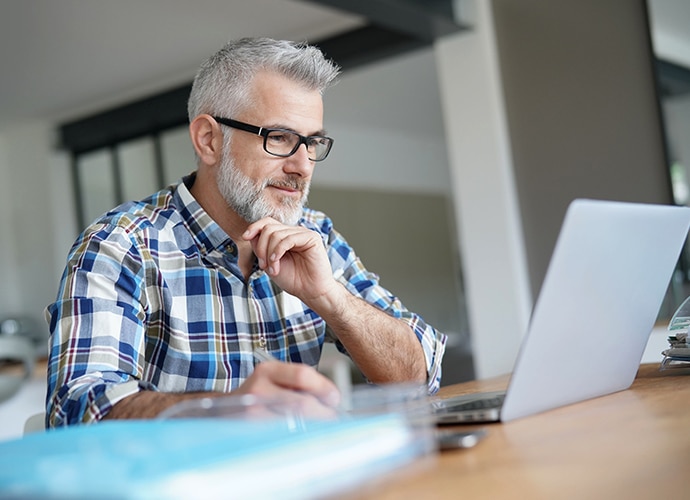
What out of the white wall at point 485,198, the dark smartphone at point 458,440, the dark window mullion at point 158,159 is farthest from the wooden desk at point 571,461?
the dark window mullion at point 158,159

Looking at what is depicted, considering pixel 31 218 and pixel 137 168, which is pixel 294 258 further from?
pixel 31 218

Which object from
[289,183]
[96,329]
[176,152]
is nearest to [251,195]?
[289,183]

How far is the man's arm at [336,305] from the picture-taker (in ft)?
4.66

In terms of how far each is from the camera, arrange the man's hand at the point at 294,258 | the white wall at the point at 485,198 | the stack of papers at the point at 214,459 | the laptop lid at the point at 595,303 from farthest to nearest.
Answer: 1. the white wall at the point at 485,198
2. the man's hand at the point at 294,258
3. the laptop lid at the point at 595,303
4. the stack of papers at the point at 214,459

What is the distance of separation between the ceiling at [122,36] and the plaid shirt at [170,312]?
102 inches

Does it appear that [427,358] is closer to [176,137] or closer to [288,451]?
[288,451]

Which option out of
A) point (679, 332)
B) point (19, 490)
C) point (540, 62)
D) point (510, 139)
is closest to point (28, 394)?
point (510, 139)

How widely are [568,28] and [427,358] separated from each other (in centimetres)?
291

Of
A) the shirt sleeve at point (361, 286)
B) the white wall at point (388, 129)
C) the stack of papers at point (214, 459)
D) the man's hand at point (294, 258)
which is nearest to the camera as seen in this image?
the stack of papers at point (214, 459)

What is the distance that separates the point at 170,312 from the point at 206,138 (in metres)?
0.43

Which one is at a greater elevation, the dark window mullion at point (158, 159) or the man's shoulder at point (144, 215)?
the dark window mullion at point (158, 159)

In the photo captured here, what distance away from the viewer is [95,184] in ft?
23.4

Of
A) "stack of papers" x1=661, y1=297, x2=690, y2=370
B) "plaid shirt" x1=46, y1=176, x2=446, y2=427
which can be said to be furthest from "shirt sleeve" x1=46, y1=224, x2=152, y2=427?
"stack of papers" x1=661, y1=297, x2=690, y2=370

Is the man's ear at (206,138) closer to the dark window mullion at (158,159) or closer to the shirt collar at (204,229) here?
the shirt collar at (204,229)
